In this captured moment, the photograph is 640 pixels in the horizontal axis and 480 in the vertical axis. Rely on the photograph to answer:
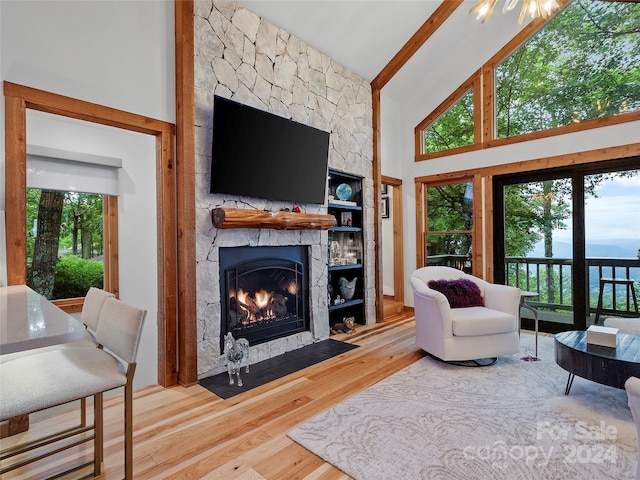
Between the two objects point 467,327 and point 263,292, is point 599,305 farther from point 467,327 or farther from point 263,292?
point 263,292

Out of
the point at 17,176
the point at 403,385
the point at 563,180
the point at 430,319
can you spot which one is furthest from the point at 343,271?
the point at 17,176

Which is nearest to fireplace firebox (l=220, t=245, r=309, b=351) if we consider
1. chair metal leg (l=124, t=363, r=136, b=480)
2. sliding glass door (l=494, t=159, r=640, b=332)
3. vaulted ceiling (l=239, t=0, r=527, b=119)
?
chair metal leg (l=124, t=363, r=136, b=480)

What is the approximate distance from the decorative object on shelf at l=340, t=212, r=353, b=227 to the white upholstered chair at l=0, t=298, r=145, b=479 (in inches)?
125

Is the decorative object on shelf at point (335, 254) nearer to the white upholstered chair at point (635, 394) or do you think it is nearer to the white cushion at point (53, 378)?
the white cushion at point (53, 378)

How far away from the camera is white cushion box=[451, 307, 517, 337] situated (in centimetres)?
298

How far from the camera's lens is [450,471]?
1687 mm

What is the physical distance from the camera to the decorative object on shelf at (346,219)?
14.9 ft

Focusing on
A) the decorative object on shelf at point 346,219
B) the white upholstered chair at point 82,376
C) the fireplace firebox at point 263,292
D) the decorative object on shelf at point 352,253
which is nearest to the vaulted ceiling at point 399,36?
the decorative object on shelf at point 346,219

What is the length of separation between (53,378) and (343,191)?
3.51 metres

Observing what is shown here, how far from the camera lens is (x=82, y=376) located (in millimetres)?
1421

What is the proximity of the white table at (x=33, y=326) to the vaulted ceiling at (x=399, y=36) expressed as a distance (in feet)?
9.81

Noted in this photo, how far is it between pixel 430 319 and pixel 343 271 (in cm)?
155

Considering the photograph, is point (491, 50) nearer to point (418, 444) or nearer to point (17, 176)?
point (418, 444)

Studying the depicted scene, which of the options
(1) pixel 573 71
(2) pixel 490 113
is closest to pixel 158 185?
(2) pixel 490 113
